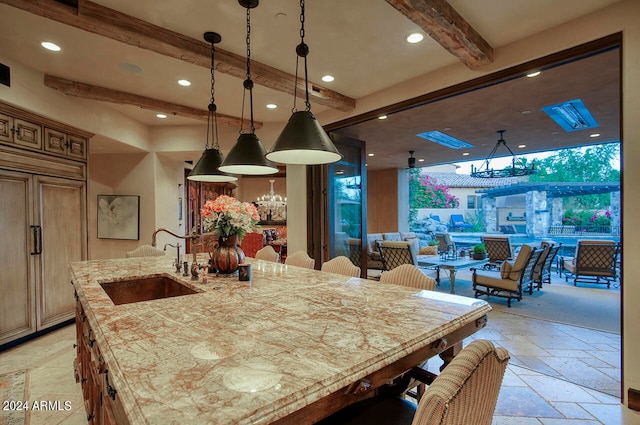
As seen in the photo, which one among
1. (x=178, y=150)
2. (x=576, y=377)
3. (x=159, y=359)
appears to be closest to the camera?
(x=159, y=359)

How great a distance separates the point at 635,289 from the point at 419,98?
8.08ft

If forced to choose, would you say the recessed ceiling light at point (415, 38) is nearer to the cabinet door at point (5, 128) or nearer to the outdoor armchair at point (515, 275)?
the outdoor armchair at point (515, 275)

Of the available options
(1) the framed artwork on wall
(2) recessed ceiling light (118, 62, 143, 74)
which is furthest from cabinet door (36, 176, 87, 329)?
(2) recessed ceiling light (118, 62, 143, 74)

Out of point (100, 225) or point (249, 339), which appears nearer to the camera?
point (249, 339)

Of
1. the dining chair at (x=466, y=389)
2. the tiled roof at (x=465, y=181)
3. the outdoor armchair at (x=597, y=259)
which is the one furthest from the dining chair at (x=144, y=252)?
the tiled roof at (x=465, y=181)

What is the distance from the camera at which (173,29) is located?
8.34 ft

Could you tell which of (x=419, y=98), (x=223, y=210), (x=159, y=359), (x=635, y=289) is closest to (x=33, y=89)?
(x=223, y=210)

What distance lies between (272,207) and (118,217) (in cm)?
453

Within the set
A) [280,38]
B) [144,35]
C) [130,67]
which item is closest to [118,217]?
[130,67]

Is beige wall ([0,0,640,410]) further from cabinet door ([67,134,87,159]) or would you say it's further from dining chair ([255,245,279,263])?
dining chair ([255,245,279,263])

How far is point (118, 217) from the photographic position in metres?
5.47

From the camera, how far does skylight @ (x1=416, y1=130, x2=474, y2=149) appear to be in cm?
566

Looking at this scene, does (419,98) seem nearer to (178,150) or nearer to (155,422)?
(155,422)

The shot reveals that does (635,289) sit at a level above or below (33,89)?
below
